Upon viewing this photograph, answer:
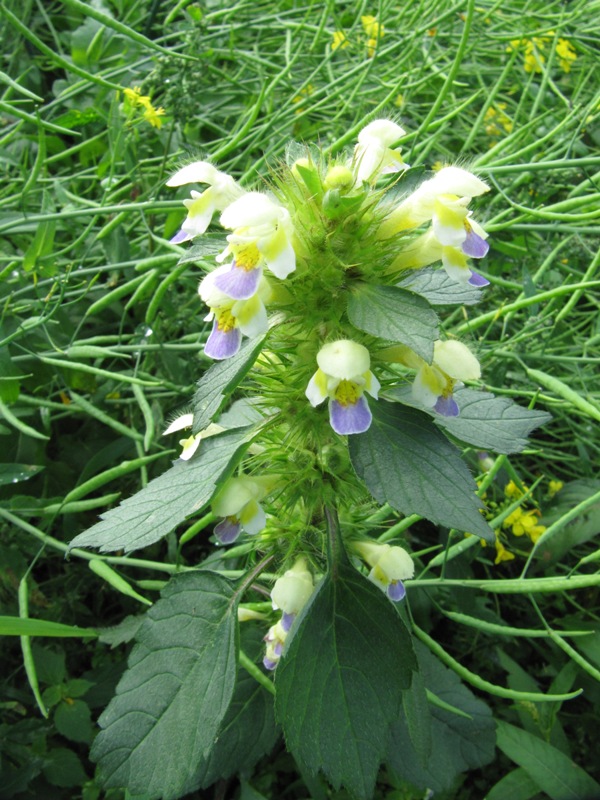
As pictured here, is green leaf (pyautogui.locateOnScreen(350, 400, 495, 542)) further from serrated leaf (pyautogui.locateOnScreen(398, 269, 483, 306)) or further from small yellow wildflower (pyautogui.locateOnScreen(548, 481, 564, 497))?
small yellow wildflower (pyautogui.locateOnScreen(548, 481, 564, 497))

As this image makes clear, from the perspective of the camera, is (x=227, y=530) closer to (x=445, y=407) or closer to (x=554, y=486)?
(x=445, y=407)

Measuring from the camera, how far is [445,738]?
1.00 m

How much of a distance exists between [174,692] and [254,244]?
0.49m

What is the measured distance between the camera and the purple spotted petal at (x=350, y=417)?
64cm

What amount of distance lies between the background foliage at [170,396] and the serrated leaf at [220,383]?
14cm

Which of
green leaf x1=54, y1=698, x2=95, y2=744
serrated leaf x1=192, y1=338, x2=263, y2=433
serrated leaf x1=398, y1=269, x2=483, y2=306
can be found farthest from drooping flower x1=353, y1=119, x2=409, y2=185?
green leaf x1=54, y1=698, x2=95, y2=744

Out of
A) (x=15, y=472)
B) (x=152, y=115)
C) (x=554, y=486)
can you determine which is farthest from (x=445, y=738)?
(x=152, y=115)

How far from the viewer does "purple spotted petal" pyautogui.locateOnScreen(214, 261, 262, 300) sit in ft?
2.04

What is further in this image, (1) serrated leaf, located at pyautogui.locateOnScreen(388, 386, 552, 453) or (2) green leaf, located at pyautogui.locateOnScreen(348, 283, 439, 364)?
(1) serrated leaf, located at pyautogui.locateOnScreen(388, 386, 552, 453)

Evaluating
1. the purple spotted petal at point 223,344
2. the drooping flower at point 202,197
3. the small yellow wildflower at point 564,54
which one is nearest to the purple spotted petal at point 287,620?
the purple spotted petal at point 223,344

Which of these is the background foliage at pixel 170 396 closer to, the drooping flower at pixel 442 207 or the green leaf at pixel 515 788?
the green leaf at pixel 515 788

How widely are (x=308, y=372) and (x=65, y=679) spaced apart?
0.74 metres

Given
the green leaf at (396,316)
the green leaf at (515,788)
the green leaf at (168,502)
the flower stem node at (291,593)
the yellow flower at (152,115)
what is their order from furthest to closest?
the yellow flower at (152,115)
the green leaf at (515,788)
the flower stem node at (291,593)
the green leaf at (168,502)
the green leaf at (396,316)

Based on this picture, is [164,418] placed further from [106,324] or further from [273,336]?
[273,336]
